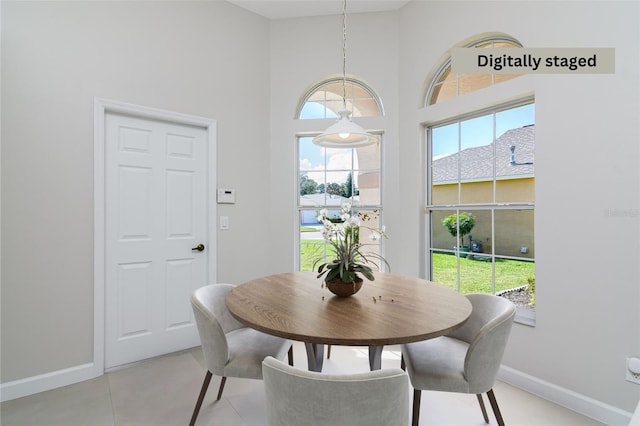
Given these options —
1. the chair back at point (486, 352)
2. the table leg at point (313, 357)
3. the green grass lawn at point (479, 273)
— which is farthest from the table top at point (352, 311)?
the green grass lawn at point (479, 273)

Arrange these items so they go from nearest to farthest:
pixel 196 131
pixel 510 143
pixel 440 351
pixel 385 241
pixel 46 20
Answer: pixel 440 351 → pixel 46 20 → pixel 510 143 → pixel 196 131 → pixel 385 241

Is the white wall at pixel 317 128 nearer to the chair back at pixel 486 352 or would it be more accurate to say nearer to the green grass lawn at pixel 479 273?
the green grass lawn at pixel 479 273

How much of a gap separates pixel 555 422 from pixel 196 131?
11.6 feet

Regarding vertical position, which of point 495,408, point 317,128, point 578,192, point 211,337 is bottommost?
point 495,408

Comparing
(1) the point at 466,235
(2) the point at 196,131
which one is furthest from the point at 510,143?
(2) the point at 196,131

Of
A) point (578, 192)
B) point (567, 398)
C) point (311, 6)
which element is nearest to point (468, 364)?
point (567, 398)

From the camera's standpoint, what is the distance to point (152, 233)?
9.01 ft

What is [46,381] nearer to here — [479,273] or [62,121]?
[62,121]

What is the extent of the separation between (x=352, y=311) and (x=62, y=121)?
8.21 ft

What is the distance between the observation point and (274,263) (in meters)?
3.41

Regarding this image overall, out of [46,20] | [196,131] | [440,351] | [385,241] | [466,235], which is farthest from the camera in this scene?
[385,241]

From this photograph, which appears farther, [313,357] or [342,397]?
[313,357]

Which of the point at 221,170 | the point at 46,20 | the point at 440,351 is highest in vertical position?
the point at 46,20

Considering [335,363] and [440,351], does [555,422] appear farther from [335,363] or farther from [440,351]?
[335,363]
